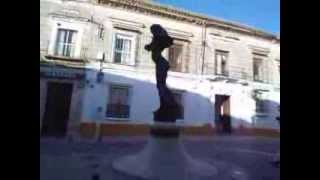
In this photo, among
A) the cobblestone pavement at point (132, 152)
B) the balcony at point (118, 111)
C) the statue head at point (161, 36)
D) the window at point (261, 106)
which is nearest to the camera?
the cobblestone pavement at point (132, 152)

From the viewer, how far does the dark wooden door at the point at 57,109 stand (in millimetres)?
1599

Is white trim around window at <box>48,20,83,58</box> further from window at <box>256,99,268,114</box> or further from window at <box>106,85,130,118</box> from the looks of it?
window at <box>256,99,268,114</box>

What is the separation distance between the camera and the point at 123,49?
175cm

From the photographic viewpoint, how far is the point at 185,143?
177 centimetres

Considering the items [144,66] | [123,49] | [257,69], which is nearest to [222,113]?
[257,69]

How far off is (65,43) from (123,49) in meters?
0.30

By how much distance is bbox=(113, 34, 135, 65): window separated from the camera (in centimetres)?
175

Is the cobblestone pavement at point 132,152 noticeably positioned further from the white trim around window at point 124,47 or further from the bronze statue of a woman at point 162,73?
the white trim around window at point 124,47

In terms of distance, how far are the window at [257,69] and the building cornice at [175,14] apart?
6.4 inches

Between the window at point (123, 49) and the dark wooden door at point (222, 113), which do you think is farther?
the dark wooden door at point (222, 113)

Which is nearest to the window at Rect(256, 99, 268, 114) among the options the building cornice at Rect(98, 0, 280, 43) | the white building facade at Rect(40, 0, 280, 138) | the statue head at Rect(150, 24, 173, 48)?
the white building facade at Rect(40, 0, 280, 138)

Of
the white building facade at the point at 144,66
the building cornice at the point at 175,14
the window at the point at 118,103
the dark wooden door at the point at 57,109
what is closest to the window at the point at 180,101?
the white building facade at the point at 144,66
